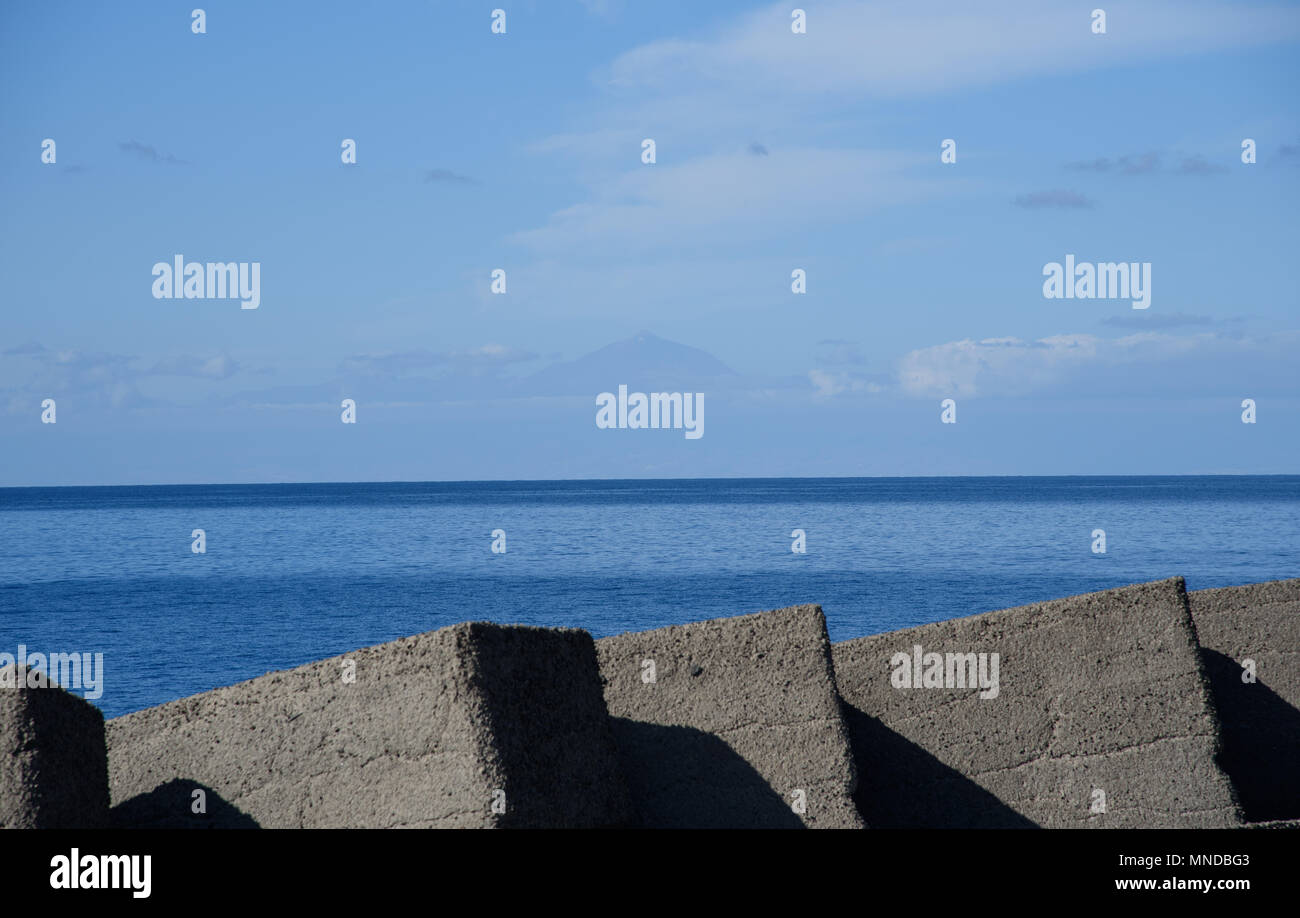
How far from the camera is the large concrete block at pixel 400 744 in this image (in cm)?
527

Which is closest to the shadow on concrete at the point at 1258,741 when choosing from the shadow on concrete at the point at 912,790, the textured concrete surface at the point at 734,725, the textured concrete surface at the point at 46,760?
the shadow on concrete at the point at 912,790

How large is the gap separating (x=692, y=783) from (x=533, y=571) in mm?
74044

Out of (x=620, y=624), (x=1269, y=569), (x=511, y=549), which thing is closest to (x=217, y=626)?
(x=620, y=624)

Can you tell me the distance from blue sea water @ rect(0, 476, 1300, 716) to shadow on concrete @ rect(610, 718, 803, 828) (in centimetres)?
2948

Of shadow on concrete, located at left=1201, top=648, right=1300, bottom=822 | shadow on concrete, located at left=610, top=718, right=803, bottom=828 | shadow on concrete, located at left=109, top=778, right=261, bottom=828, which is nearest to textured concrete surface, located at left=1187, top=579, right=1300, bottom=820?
shadow on concrete, located at left=1201, top=648, right=1300, bottom=822

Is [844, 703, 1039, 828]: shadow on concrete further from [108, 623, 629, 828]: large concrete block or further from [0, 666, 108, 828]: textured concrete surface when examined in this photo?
[0, 666, 108, 828]: textured concrete surface

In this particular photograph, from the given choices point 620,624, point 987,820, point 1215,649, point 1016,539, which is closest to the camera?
point 987,820

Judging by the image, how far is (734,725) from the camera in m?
6.64

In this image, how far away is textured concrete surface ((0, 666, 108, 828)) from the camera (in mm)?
5102

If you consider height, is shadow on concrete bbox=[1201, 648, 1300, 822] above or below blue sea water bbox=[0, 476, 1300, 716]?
above

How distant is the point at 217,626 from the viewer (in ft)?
168
